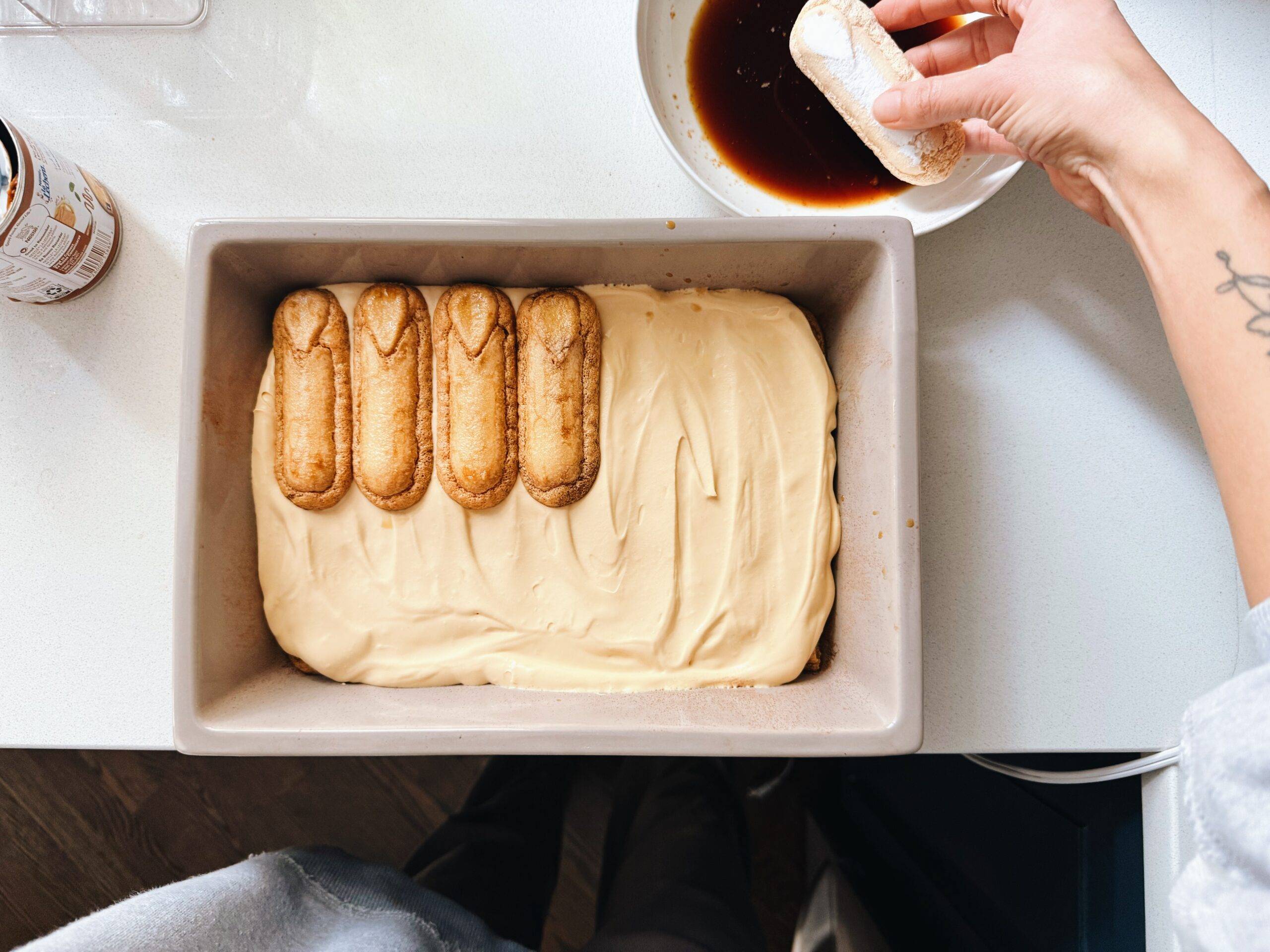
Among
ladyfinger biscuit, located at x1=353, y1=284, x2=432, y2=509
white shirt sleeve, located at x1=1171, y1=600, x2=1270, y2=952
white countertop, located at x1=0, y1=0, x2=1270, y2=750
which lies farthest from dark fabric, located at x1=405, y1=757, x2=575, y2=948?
white shirt sleeve, located at x1=1171, y1=600, x2=1270, y2=952

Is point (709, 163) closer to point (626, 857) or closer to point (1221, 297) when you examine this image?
point (1221, 297)

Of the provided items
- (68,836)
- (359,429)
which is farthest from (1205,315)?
(68,836)

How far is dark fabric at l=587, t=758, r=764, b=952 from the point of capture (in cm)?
99

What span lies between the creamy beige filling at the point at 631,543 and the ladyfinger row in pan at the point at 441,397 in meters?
0.02

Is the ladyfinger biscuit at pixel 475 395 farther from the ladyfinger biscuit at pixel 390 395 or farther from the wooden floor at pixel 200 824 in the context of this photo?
the wooden floor at pixel 200 824

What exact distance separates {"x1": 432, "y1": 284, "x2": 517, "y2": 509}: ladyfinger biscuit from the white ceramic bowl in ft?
0.83

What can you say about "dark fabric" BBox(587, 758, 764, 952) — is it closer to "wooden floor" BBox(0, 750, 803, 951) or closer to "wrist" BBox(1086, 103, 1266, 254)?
"wooden floor" BBox(0, 750, 803, 951)

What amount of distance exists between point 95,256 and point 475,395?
442 millimetres

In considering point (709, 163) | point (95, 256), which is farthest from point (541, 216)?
point (95, 256)

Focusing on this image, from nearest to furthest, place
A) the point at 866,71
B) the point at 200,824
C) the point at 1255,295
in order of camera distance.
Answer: the point at 1255,295
the point at 866,71
the point at 200,824

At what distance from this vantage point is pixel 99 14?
0.85m

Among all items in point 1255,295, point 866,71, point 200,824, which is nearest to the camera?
point 1255,295

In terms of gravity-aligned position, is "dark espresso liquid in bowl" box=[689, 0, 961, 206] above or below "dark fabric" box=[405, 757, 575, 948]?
above

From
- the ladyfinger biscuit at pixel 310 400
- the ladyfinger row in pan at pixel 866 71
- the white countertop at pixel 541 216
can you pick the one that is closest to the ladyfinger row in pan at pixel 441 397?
the ladyfinger biscuit at pixel 310 400
